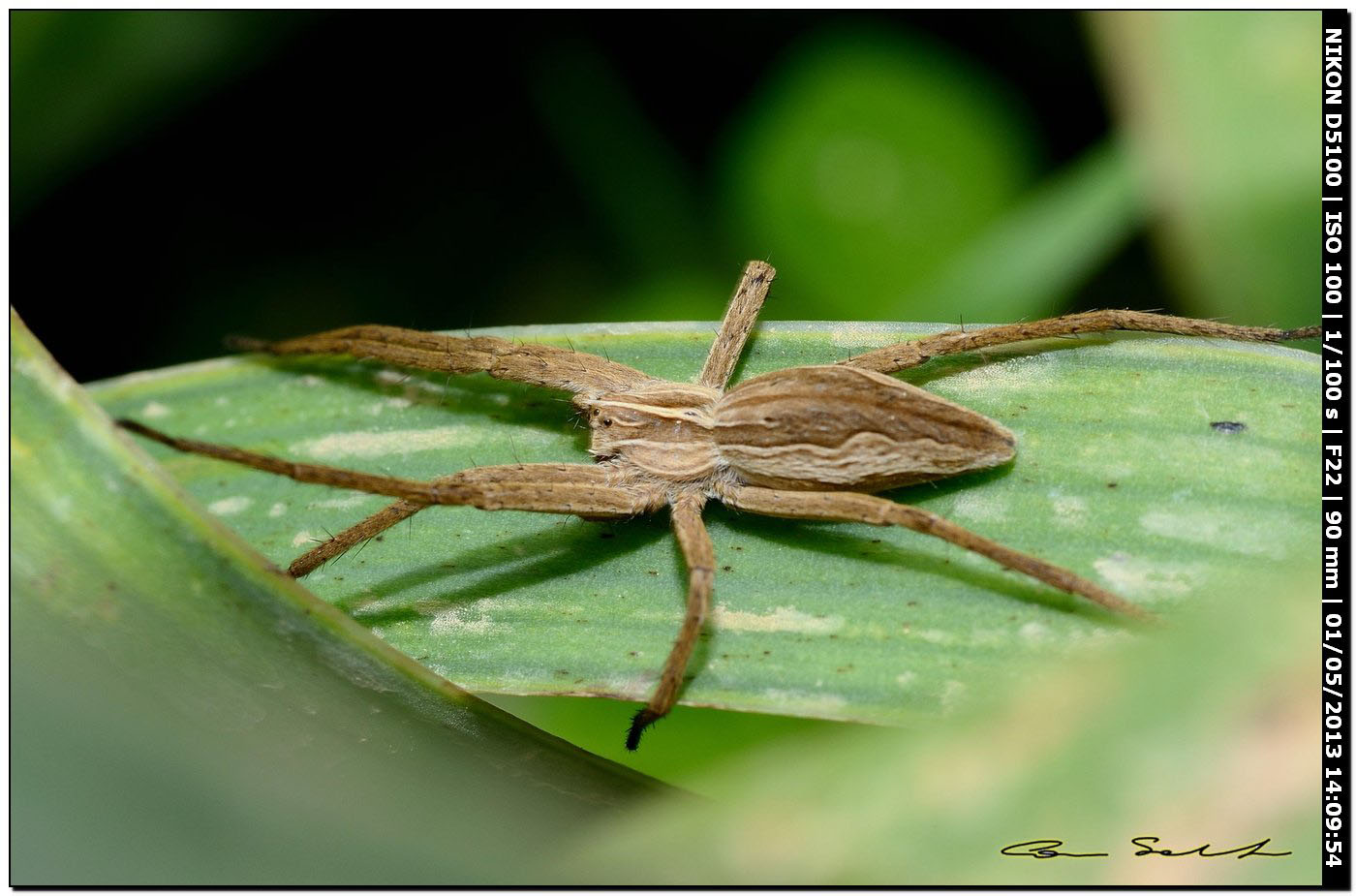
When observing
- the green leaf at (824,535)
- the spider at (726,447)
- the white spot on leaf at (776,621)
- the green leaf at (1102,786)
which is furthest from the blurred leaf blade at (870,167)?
the green leaf at (1102,786)

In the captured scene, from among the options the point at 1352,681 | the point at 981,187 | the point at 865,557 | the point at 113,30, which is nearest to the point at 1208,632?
the point at 1352,681

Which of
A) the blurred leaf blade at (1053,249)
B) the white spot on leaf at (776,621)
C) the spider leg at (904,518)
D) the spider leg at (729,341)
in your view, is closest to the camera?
the spider leg at (904,518)

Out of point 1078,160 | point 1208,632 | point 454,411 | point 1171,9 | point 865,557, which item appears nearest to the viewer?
point 1208,632

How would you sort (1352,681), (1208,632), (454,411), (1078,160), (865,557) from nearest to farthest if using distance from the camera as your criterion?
(1208,632) < (1352,681) < (865,557) < (454,411) < (1078,160)

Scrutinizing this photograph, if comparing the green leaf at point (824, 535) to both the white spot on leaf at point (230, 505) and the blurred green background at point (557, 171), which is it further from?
the blurred green background at point (557, 171)

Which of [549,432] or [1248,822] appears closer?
[1248,822]

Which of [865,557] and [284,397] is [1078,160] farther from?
[284,397]

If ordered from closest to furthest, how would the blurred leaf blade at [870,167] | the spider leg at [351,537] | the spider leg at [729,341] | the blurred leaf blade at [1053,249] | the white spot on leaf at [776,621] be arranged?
the white spot on leaf at [776,621]
the spider leg at [351,537]
the spider leg at [729,341]
the blurred leaf blade at [1053,249]
the blurred leaf blade at [870,167]
